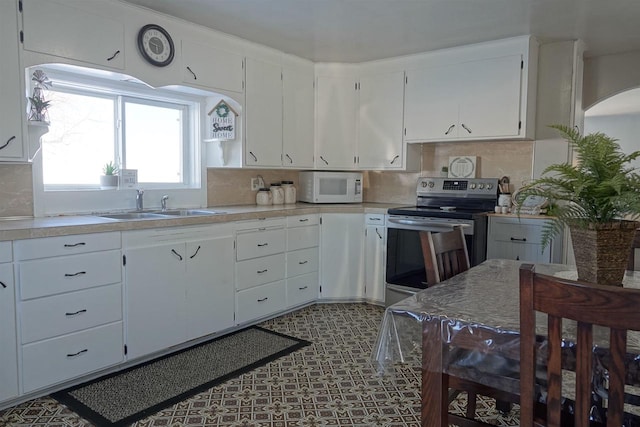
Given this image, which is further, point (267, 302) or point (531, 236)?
point (267, 302)

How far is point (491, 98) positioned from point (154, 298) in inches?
116

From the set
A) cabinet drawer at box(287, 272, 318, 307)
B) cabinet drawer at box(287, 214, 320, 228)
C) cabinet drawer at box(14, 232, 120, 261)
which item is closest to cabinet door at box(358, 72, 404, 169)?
cabinet drawer at box(287, 214, 320, 228)

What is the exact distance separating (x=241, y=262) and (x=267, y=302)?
45 cm

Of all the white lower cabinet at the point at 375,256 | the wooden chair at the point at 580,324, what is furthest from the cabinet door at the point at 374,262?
the wooden chair at the point at 580,324

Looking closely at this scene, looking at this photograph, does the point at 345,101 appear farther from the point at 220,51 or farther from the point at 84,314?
the point at 84,314

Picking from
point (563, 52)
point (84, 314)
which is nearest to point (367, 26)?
point (563, 52)

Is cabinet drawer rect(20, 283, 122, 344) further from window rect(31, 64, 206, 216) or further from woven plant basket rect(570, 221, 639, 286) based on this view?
woven plant basket rect(570, 221, 639, 286)

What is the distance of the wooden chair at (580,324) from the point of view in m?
0.96

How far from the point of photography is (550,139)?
3.81 metres

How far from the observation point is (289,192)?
14.6 feet

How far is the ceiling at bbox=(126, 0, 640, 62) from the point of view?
117 inches

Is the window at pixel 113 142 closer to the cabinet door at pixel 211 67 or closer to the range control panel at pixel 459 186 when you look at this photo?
the cabinet door at pixel 211 67

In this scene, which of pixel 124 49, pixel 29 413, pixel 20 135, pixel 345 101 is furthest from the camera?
pixel 345 101

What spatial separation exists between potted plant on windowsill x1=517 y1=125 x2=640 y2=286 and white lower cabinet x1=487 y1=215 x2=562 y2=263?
75.4 inches
